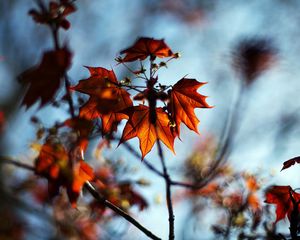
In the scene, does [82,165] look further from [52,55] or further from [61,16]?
[61,16]

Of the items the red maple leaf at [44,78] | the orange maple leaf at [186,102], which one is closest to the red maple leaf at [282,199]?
the orange maple leaf at [186,102]

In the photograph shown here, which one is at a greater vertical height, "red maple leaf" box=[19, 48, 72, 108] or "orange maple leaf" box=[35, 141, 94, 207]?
"red maple leaf" box=[19, 48, 72, 108]

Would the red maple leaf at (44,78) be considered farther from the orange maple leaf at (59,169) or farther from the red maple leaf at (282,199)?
the red maple leaf at (282,199)

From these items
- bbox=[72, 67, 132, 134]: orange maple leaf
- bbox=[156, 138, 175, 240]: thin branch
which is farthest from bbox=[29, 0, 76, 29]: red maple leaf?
bbox=[156, 138, 175, 240]: thin branch

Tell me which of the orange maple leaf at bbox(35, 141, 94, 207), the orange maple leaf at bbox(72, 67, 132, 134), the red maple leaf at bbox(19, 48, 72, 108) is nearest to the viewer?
the red maple leaf at bbox(19, 48, 72, 108)

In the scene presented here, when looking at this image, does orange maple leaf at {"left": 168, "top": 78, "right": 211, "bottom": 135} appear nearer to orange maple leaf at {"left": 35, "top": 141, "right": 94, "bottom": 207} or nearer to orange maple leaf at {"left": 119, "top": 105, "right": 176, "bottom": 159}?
orange maple leaf at {"left": 119, "top": 105, "right": 176, "bottom": 159}

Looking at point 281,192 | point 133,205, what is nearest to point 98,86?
point 281,192

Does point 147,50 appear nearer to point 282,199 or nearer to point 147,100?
point 147,100
